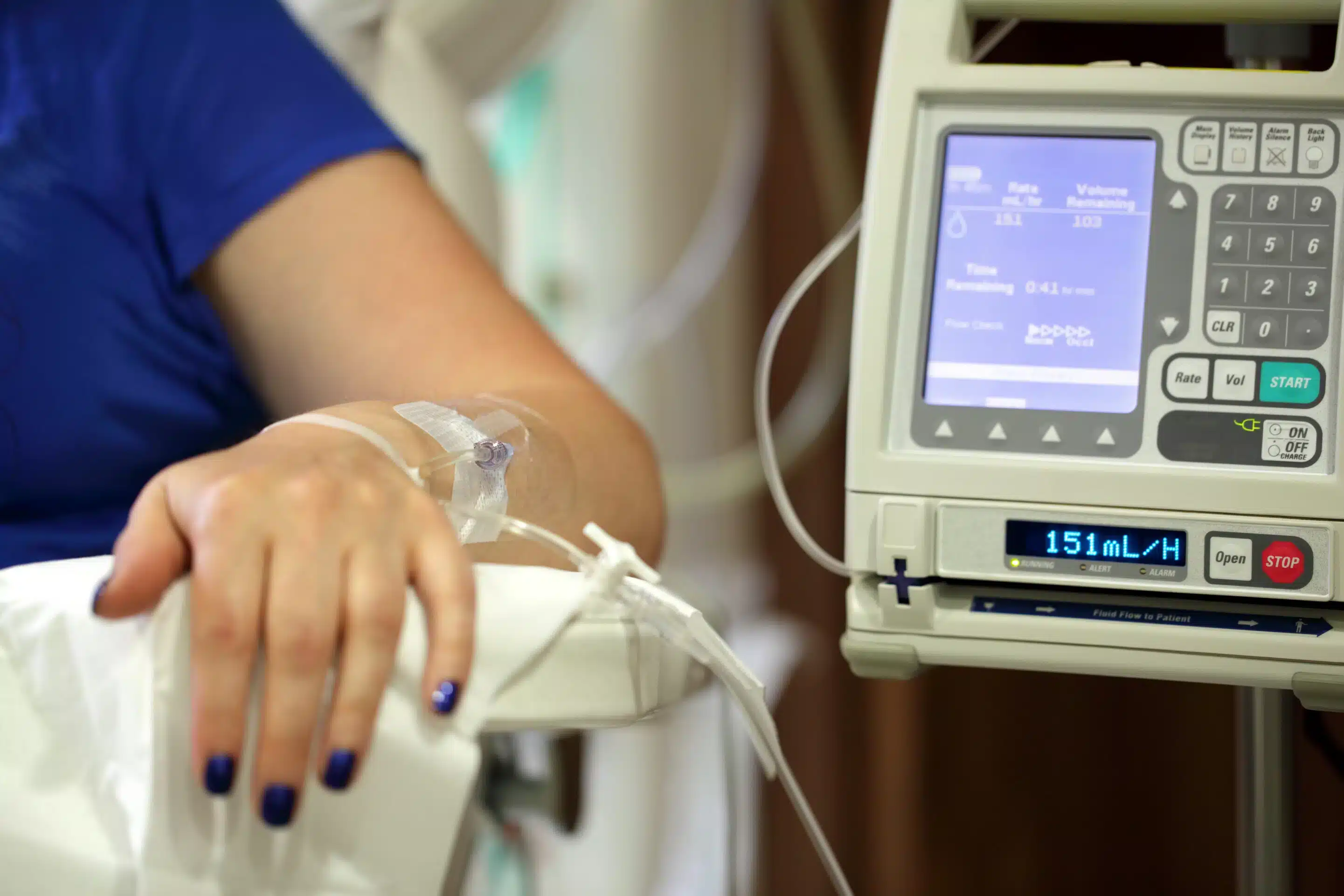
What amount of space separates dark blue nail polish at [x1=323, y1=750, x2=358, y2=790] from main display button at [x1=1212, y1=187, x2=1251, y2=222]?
38 cm

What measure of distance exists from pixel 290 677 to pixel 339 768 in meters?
0.03

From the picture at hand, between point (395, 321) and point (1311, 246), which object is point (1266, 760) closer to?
point (1311, 246)

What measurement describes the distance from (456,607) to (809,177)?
3.53ft

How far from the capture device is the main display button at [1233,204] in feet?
1.63

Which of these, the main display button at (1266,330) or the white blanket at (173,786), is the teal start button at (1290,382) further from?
the white blanket at (173,786)

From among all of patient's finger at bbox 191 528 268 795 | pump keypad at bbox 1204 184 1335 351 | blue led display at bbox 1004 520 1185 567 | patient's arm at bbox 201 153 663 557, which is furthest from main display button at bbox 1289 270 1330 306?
patient's finger at bbox 191 528 268 795

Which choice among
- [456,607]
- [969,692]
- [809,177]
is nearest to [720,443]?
[809,177]

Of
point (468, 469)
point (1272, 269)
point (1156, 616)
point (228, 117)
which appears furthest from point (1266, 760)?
point (228, 117)

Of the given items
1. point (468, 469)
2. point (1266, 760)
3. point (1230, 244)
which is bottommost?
point (1266, 760)

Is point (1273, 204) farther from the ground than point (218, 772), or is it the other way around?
point (1273, 204)

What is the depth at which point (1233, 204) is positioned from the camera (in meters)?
0.50

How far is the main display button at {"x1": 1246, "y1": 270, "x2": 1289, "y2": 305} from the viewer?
1.61 feet

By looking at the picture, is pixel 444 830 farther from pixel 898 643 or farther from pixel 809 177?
pixel 809 177

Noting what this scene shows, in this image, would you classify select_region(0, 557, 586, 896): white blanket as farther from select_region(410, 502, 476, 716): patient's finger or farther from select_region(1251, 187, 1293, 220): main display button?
select_region(1251, 187, 1293, 220): main display button
